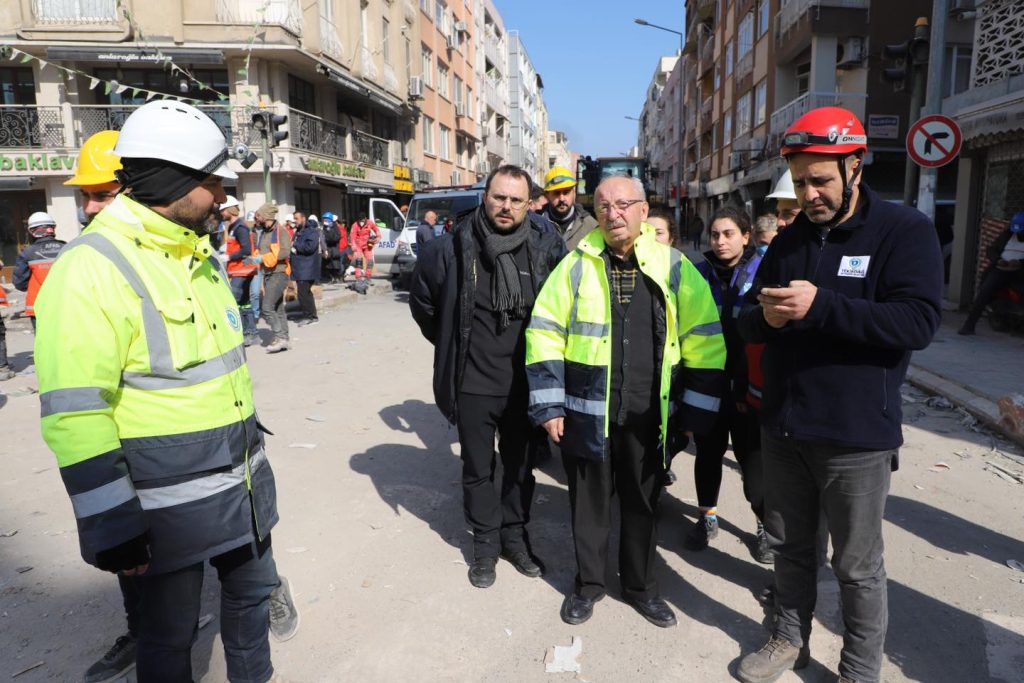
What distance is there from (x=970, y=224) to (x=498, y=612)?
1241 centimetres

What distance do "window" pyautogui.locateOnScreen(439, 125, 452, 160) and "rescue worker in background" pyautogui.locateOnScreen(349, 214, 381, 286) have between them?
18.3 m

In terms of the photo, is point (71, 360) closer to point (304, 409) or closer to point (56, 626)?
point (56, 626)

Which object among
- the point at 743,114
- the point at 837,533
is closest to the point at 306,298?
the point at 837,533

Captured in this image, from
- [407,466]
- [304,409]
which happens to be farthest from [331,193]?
[407,466]

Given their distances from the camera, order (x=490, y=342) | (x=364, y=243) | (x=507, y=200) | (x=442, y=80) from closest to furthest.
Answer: (x=507, y=200) < (x=490, y=342) < (x=364, y=243) < (x=442, y=80)

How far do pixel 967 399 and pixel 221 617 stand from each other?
671 centimetres

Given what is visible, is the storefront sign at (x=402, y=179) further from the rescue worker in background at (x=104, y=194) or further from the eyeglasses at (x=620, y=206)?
the eyeglasses at (x=620, y=206)

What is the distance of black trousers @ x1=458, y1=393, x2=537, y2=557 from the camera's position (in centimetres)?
351

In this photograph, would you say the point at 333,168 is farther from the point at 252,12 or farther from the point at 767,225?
the point at 767,225

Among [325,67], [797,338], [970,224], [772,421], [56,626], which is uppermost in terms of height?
[325,67]

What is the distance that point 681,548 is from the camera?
3.85 metres

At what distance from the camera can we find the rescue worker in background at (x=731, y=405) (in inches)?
142

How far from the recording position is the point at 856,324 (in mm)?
2182

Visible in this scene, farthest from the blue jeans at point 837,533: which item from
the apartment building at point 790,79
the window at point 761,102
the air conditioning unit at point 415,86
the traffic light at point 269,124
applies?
the air conditioning unit at point 415,86
